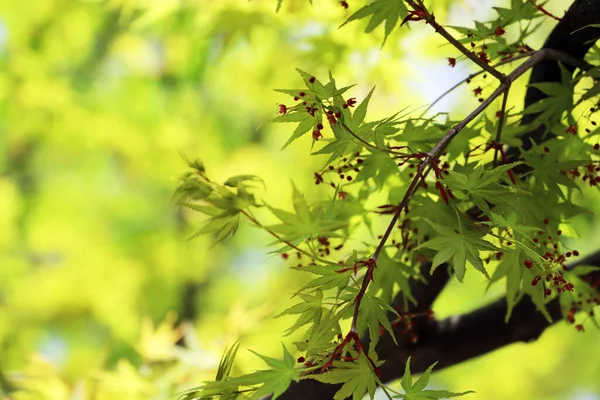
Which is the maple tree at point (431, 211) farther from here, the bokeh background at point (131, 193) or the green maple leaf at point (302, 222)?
the bokeh background at point (131, 193)

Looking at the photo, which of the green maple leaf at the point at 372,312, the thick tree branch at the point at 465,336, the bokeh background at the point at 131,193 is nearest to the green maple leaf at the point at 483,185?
the green maple leaf at the point at 372,312

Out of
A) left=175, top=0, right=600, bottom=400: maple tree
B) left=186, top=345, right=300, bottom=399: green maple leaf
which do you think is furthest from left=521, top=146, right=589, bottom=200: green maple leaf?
left=186, top=345, right=300, bottom=399: green maple leaf

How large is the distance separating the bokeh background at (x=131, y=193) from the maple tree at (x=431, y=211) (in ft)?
5.24

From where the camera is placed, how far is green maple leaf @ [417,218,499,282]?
0.50 m

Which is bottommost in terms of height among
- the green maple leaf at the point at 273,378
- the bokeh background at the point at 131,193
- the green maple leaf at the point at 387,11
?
the green maple leaf at the point at 273,378

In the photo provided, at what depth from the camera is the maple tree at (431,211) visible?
513mm

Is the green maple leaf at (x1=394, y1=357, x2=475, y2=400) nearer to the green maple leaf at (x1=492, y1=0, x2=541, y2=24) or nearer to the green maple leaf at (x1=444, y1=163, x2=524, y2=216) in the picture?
the green maple leaf at (x1=444, y1=163, x2=524, y2=216)

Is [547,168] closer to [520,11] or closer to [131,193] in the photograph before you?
[520,11]

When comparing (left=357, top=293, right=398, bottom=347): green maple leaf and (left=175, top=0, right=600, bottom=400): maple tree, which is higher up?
(left=175, top=0, right=600, bottom=400): maple tree

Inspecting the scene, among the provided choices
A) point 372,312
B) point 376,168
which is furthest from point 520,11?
point 372,312

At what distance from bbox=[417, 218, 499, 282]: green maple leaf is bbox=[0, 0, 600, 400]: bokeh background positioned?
186 cm

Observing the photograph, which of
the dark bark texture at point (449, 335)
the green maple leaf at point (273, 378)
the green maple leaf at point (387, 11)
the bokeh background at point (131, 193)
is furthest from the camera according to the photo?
the bokeh background at point (131, 193)

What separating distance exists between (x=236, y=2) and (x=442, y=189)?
1085 millimetres

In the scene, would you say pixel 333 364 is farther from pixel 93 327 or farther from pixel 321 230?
pixel 93 327
